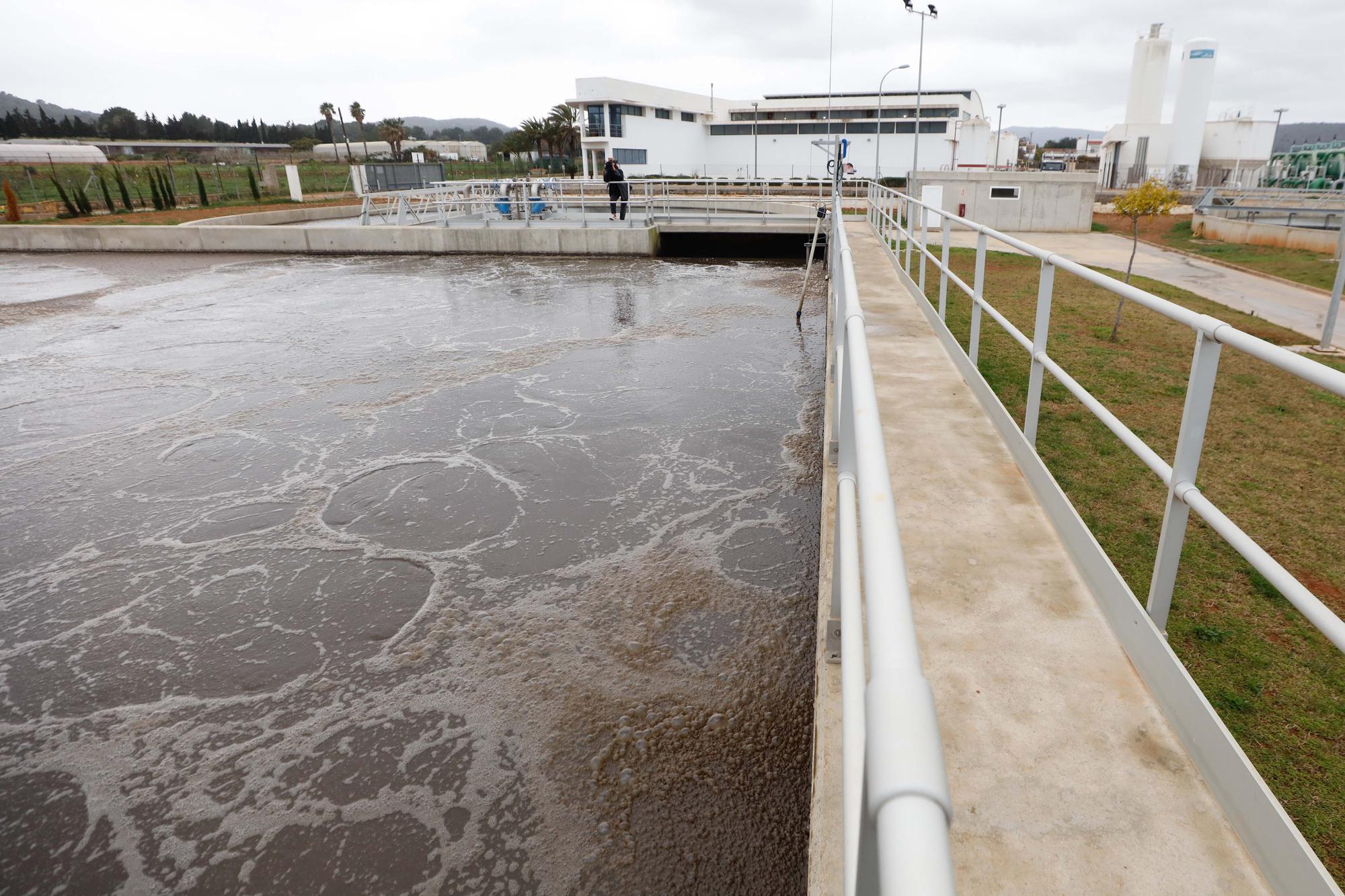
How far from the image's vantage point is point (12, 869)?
142 inches

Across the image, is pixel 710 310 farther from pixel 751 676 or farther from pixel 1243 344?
pixel 1243 344

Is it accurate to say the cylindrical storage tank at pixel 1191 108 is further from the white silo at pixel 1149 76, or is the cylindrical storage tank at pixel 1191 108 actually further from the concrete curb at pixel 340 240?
the concrete curb at pixel 340 240

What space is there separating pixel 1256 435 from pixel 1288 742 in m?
4.49

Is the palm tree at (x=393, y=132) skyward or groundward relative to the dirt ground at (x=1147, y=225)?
skyward

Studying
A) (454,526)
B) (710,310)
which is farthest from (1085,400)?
(710,310)

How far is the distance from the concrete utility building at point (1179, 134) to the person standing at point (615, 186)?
44.4 metres

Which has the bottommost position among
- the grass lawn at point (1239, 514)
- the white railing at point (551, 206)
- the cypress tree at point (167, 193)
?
the grass lawn at point (1239, 514)

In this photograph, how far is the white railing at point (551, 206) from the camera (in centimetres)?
2370

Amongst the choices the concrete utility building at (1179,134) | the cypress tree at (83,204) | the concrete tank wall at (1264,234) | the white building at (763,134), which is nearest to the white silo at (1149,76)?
the concrete utility building at (1179,134)

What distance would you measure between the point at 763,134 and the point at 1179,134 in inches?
1162

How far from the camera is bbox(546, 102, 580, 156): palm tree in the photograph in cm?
6781

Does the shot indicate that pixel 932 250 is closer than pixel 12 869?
No

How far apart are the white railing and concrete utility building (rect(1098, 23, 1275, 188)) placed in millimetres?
38127

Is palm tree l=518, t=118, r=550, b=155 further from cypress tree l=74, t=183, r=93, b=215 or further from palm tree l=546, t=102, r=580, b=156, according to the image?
cypress tree l=74, t=183, r=93, b=215
